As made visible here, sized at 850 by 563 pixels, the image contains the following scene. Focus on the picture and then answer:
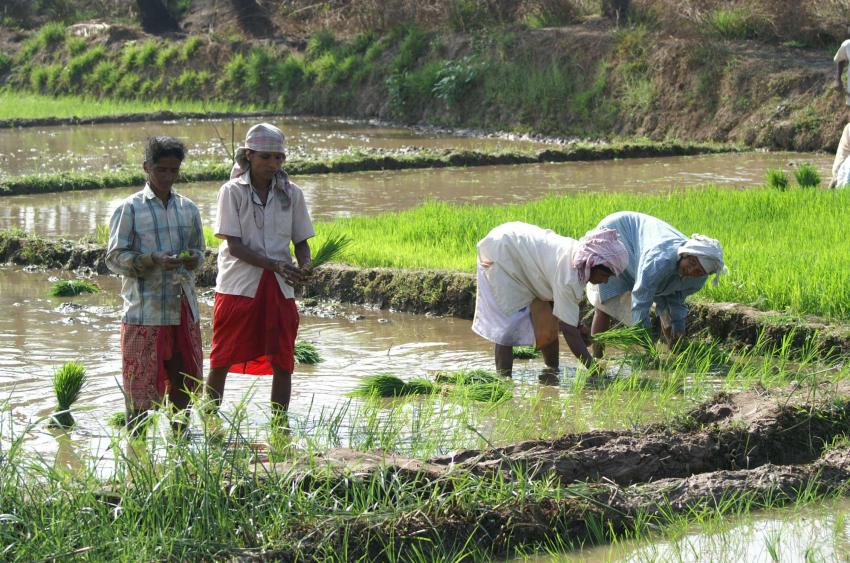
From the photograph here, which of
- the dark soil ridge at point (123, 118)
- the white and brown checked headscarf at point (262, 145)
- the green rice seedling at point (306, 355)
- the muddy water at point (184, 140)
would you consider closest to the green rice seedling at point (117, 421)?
the white and brown checked headscarf at point (262, 145)

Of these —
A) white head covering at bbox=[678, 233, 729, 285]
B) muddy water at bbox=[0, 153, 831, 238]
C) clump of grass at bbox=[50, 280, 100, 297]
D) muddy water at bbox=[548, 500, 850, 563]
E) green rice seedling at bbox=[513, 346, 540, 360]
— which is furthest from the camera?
muddy water at bbox=[0, 153, 831, 238]

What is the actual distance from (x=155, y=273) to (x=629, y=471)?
198cm

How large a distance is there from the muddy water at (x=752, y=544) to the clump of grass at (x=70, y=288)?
5.62 metres

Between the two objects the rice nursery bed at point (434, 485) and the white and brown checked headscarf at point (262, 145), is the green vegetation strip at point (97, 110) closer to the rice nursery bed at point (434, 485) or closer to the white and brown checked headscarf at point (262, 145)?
the white and brown checked headscarf at point (262, 145)

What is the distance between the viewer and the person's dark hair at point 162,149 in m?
4.88

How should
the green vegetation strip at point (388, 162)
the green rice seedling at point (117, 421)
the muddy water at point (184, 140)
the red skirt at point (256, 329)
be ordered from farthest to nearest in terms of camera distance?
the muddy water at point (184, 140), the green vegetation strip at point (388, 162), the green rice seedling at point (117, 421), the red skirt at point (256, 329)

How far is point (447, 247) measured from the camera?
8945mm

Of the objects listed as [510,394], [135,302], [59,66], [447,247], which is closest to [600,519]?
[510,394]

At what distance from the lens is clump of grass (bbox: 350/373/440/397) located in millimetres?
5691

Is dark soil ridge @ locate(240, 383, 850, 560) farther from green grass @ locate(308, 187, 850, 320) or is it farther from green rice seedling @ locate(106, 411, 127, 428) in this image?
green grass @ locate(308, 187, 850, 320)

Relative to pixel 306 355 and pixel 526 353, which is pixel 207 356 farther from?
pixel 526 353

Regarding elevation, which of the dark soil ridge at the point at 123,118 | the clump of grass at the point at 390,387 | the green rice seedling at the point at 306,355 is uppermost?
the dark soil ridge at the point at 123,118

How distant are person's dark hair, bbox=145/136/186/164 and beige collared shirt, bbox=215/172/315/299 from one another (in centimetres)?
30

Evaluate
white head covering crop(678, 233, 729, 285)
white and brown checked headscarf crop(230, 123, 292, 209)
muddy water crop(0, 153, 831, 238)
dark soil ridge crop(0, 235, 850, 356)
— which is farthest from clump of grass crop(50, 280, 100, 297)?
white head covering crop(678, 233, 729, 285)
